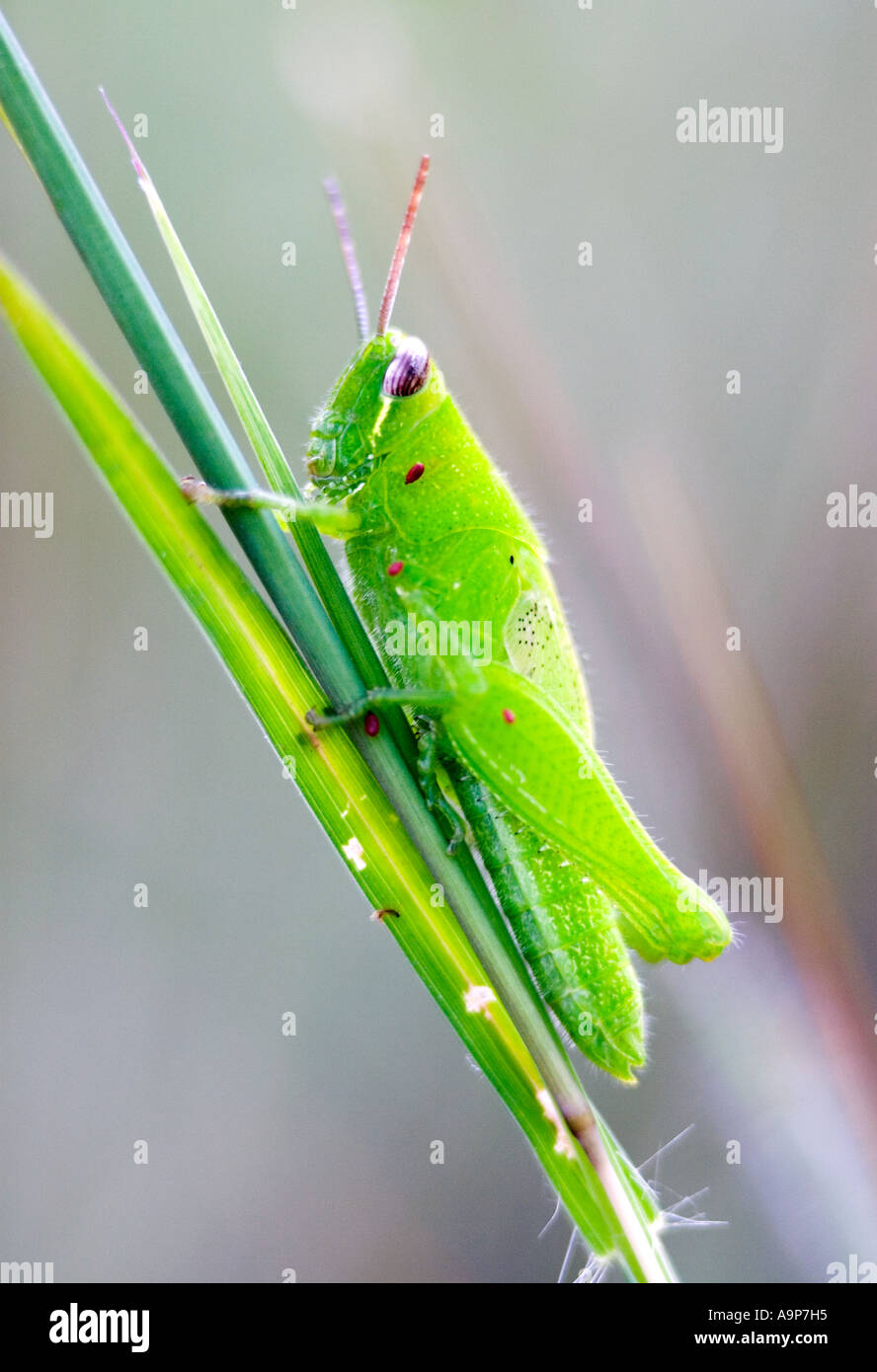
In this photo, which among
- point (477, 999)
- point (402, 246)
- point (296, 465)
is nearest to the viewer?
point (477, 999)

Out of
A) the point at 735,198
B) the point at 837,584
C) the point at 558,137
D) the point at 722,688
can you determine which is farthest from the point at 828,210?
the point at 722,688

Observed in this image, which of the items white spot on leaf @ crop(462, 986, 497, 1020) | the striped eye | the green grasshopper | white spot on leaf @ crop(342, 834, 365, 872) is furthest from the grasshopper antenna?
white spot on leaf @ crop(462, 986, 497, 1020)

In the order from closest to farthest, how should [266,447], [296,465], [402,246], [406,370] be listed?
[266,447], [402,246], [406,370], [296,465]

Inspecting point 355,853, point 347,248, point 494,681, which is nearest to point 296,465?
point 347,248

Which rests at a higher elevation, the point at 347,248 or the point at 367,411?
the point at 347,248

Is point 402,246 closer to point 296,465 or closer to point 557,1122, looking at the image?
point 296,465

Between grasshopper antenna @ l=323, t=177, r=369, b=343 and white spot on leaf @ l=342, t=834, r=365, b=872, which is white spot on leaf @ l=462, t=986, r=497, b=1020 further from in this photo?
grasshopper antenna @ l=323, t=177, r=369, b=343

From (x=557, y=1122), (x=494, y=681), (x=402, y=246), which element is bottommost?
(x=557, y=1122)
